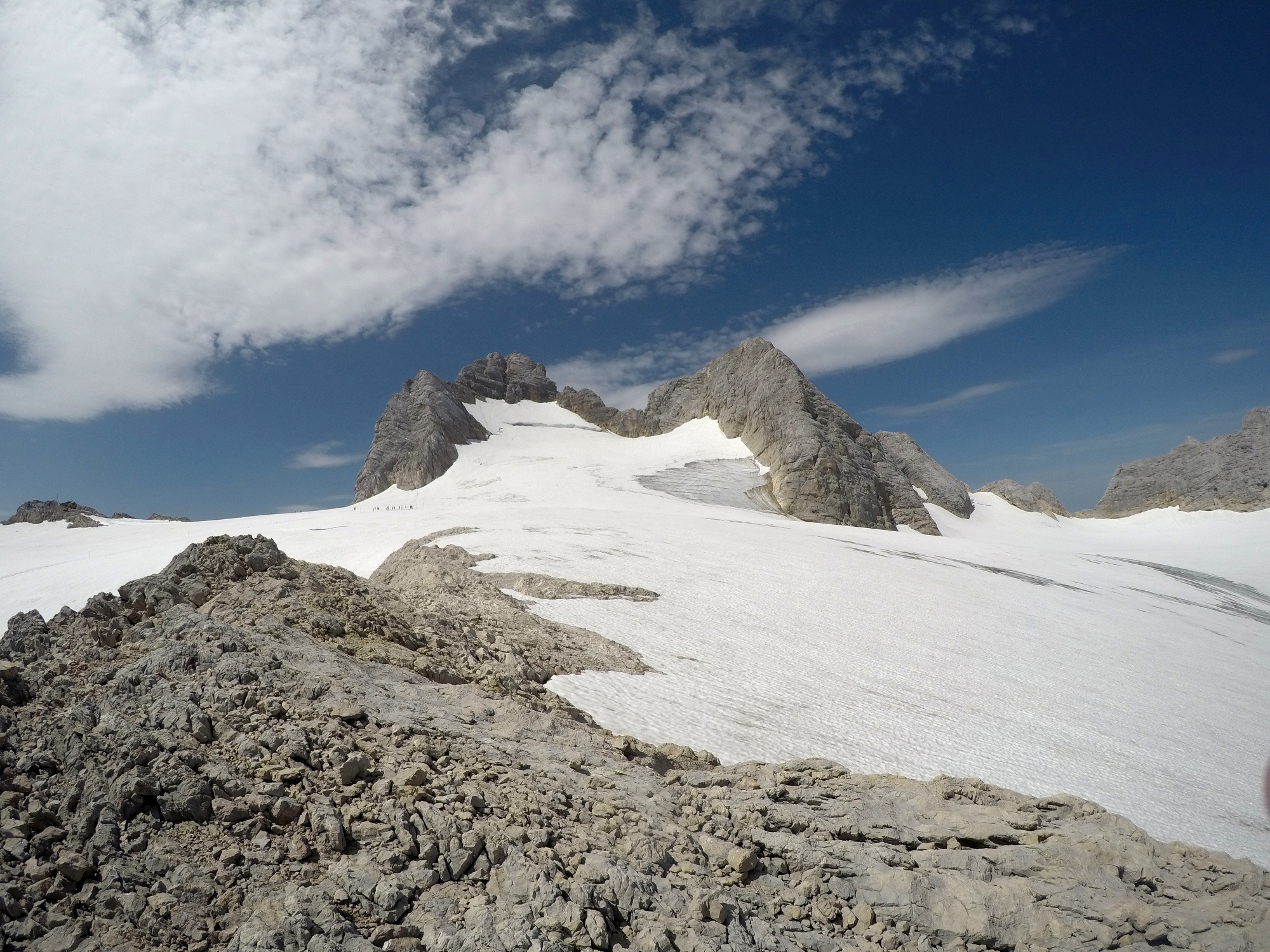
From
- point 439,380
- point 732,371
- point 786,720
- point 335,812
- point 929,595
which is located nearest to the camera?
point 335,812

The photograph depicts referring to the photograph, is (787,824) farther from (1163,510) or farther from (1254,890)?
(1163,510)

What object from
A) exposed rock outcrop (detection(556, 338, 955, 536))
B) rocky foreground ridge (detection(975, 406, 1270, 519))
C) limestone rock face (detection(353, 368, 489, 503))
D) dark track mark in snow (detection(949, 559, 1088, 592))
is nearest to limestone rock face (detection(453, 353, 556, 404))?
limestone rock face (detection(353, 368, 489, 503))

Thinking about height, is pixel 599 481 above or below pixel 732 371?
below

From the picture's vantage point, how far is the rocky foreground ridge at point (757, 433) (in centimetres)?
3925

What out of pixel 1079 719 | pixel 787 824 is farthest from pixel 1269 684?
pixel 787 824

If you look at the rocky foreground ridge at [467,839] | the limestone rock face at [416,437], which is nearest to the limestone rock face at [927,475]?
the limestone rock face at [416,437]

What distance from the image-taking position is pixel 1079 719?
8891 millimetres

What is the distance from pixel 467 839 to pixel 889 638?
999cm

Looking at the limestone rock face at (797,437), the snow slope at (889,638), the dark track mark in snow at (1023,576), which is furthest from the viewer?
the limestone rock face at (797,437)

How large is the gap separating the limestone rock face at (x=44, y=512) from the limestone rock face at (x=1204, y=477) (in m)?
82.5

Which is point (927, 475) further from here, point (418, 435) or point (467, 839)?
point (467, 839)

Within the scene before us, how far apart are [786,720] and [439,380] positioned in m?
63.5

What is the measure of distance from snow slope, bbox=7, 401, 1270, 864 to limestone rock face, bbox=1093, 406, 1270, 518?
93.6 ft

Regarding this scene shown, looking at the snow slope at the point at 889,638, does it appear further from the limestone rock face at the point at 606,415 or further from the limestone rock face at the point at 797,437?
the limestone rock face at the point at 606,415
